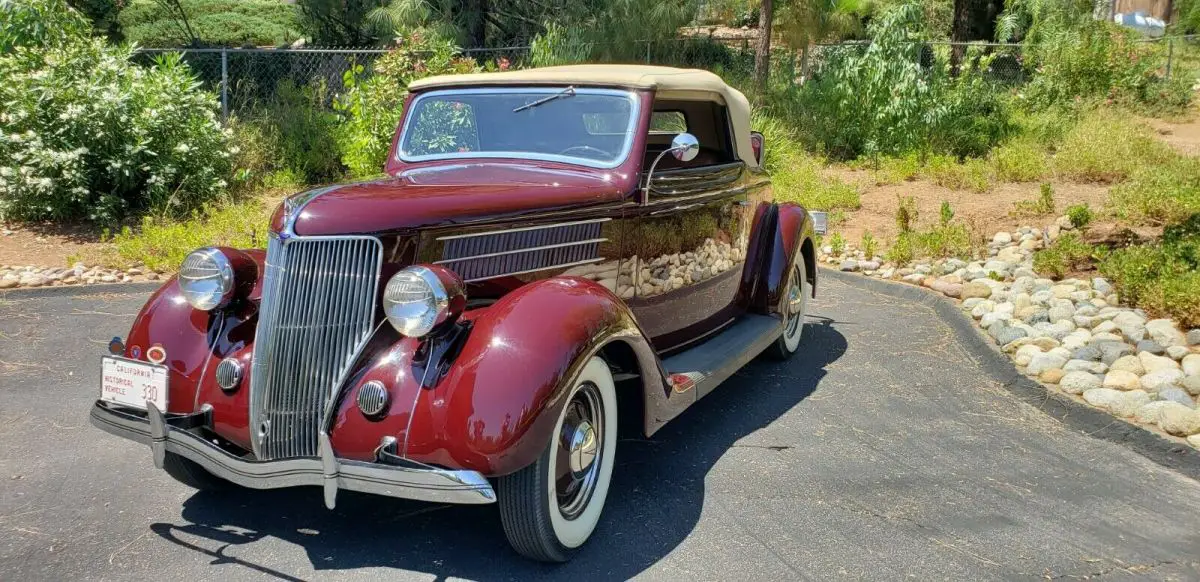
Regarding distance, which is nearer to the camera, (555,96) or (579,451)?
(579,451)

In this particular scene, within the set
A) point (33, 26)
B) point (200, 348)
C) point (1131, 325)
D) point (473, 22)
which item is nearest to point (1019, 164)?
point (1131, 325)

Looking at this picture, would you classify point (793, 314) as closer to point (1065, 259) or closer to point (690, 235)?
point (690, 235)

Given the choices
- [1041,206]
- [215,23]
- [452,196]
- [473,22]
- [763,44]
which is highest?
[215,23]

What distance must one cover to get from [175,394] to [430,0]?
1249 cm

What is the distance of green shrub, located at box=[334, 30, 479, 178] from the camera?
31.9 feet

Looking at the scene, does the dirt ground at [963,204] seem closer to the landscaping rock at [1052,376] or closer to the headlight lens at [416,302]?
the landscaping rock at [1052,376]

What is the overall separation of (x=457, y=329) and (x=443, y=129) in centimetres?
180

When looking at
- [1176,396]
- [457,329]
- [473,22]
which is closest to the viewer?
[457,329]

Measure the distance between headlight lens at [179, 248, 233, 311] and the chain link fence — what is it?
766cm

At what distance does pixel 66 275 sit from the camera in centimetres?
721

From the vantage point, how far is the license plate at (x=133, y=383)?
3.18 meters

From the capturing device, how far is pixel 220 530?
3.34 meters

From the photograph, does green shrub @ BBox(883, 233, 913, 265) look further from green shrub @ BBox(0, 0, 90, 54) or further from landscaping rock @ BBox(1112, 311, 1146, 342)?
green shrub @ BBox(0, 0, 90, 54)

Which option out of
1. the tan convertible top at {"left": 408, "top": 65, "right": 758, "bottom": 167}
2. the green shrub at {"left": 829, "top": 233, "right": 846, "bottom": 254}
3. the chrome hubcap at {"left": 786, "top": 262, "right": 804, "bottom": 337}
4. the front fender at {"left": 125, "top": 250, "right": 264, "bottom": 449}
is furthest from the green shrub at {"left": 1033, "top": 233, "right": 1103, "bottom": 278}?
the front fender at {"left": 125, "top": 250, "right": 264, "bottom": 449}
